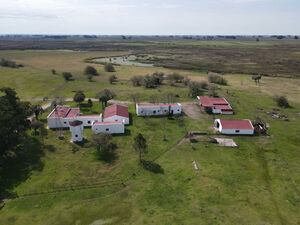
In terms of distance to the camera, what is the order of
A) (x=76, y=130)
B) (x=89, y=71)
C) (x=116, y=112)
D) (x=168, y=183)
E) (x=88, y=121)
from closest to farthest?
(x=168, y=183)
(x=76, y=130)
(x=88, y=121)
(x=116, y=112)
(x=89, y=71)

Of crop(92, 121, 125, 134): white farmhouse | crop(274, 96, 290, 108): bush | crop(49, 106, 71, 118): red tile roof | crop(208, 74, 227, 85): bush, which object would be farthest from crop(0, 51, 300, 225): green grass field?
crop(208, 74, 227, 85): bush

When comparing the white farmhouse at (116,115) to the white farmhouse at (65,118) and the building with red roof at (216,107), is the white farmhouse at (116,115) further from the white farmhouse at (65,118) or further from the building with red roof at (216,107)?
the building with red roof at (216,107)

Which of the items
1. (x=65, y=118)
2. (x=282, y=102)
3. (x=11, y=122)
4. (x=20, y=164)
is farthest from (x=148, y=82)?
(x=20, y=164)

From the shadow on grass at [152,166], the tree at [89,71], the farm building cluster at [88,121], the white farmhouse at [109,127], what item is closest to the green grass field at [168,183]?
the shadow on grass at [152,166]

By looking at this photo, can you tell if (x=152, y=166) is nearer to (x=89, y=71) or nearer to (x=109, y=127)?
(x=109, y=127)

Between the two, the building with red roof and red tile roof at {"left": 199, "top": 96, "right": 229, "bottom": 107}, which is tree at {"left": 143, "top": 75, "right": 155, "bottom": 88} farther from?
the building with red roof

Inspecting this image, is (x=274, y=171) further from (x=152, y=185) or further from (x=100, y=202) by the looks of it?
(x=100, y=202)
